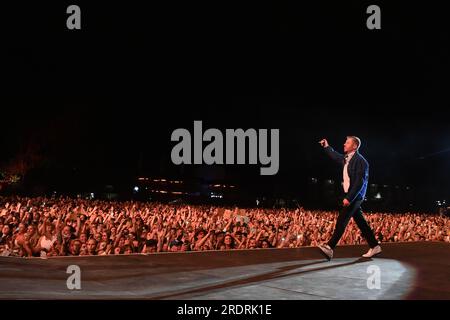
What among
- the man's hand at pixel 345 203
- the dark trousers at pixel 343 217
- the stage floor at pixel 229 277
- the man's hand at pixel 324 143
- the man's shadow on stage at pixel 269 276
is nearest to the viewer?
the stage floor at pixel 229 277

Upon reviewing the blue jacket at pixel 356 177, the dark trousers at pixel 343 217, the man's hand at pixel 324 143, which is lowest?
the dark trousers at pixel 343 217

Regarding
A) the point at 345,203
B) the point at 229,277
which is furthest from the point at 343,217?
the point at 229,277

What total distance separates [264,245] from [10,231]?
4659mm

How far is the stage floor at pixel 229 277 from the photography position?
368 cm

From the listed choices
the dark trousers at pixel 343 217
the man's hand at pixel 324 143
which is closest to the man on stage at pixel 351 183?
the dark trousers at pixel 343 217

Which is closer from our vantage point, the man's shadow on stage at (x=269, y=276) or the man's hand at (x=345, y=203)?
the man's shadow on stage at (x=269, y=276)

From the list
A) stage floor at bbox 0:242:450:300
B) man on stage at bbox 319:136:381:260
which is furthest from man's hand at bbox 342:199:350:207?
stage floor at bbox 0:242:450:300

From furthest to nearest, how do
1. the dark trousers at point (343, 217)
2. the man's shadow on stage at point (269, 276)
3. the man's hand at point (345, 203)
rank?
1. the dark trousers at point (343, 217)
2. the man's hand at point (345, 203)
3. the man's shadow on stage at point (269, 276)

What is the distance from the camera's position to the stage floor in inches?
145

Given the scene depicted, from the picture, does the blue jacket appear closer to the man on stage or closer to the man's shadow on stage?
the man on stage

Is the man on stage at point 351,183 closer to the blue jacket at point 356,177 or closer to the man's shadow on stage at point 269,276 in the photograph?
the blue jacket at point 356,177
